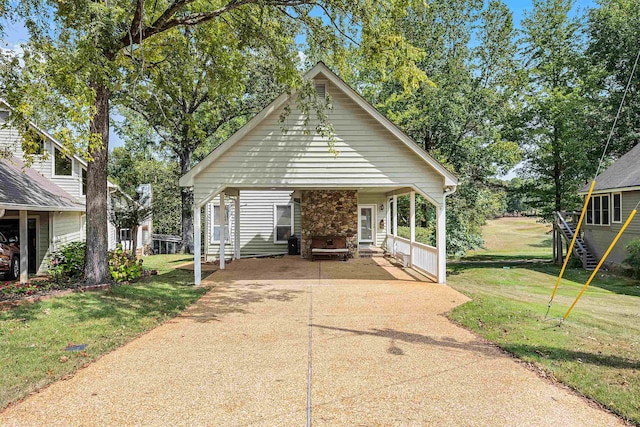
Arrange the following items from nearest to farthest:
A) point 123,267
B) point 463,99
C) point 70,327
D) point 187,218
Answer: point 70,327 < point 123,267 < point 463,99 < point 187,218

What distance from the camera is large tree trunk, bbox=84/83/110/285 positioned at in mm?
9125

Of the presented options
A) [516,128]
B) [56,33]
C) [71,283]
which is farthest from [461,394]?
→ [516,128]

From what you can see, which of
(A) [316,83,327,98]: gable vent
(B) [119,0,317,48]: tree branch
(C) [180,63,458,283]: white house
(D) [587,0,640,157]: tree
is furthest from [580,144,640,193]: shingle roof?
(B) [119,0,317,48]: tree branch

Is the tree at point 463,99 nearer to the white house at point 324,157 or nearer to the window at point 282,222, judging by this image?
the white house at point 324,157

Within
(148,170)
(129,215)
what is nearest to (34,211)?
(129,215)

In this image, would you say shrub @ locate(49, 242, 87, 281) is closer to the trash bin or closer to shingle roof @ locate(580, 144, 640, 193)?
the trash bin

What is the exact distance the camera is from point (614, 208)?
18.3 meters

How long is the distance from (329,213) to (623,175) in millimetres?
14378

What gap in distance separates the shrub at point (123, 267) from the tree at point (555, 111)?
843 inches

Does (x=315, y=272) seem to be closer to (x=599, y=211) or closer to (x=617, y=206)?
(x=617, y=206)

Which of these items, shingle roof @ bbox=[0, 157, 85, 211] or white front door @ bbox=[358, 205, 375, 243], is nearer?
shingle roof @ bbox=[0, 157, 85, 211]

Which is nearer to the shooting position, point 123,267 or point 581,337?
point 581,337

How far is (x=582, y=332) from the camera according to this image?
592cm

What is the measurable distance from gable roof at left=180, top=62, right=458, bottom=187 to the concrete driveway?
398cm
